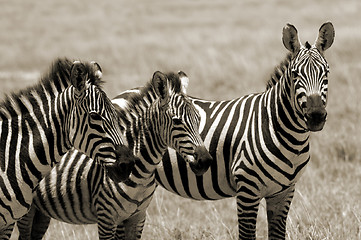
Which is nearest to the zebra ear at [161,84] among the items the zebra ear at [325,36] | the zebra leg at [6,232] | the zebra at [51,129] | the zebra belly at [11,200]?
the zebra at [51,129]

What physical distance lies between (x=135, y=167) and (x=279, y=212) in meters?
1.74

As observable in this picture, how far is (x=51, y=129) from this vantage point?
589cm

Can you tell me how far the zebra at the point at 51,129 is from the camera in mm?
5715

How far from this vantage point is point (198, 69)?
64.3 ft

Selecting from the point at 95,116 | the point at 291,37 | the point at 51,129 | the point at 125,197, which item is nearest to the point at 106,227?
the point at 125,197

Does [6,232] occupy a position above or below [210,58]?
below

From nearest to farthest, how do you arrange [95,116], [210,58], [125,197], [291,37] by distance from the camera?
[95,116] → [125,197] → [291,37] → [210,58]

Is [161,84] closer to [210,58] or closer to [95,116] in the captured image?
[95,116]

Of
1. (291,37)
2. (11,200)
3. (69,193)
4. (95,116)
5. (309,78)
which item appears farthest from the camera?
(69,193)

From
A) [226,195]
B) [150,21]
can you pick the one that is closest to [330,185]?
[226,195]

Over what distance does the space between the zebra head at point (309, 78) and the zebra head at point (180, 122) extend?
1.04 m

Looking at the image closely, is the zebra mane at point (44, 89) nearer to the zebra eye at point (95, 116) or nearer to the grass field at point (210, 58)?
the zebra eye at point (95, 116)

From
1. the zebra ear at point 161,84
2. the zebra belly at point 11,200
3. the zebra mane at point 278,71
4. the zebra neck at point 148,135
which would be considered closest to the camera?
the zebra belly at point 11,200

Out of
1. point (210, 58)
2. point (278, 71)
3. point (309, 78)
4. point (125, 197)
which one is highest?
point (210, 58)
